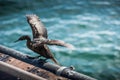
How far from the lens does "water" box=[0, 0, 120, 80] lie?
803 cm

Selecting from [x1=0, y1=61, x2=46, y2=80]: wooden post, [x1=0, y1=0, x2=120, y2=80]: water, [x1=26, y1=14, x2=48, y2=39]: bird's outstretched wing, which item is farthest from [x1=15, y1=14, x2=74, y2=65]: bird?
[x1=0, y1=0, x2=120, y2=80]: water

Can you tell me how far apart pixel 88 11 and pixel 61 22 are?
1266mm

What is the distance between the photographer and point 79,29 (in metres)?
9.76

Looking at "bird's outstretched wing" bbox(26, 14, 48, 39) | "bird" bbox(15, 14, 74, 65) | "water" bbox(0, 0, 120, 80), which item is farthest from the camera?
"water" bbox(0, 0, 120, 80)

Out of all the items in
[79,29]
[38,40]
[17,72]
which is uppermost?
[79,29]

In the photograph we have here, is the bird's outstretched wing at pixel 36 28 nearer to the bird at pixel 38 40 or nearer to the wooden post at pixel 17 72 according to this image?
the bird at pixel 38 40

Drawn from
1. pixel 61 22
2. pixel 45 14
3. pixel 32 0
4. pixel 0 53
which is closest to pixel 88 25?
pixel 61 22

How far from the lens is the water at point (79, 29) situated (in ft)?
26.3

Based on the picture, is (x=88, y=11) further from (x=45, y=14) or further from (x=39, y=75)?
(x=39, y=75)

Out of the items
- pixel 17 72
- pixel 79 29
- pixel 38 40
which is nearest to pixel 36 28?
pixel 38 40

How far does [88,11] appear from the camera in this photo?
35.7 feet

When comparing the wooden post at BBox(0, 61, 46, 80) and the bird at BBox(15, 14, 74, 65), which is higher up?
the bird at BBox(15, 14, 74, 65)

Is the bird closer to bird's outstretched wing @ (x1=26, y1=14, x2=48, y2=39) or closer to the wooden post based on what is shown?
bird's outstretched wing @ (x1=26, y1=14, x2=48, y2=39)

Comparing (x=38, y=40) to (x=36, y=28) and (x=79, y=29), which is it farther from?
(x=79, y=29)
